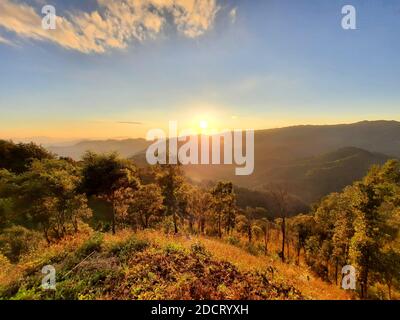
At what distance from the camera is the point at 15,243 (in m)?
23.6

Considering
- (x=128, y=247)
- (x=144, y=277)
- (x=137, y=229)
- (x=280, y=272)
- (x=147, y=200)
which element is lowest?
(x=147, y=200)

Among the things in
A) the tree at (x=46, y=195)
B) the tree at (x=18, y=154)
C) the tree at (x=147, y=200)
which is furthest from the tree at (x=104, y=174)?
the tree at (x=18, y=154)

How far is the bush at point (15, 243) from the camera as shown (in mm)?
22908

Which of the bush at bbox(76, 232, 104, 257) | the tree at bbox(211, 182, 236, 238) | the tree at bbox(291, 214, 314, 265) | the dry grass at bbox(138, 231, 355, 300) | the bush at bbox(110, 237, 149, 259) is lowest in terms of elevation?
the tree at bbox(291, 214, 314, 265)

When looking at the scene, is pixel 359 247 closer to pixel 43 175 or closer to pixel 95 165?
pixel 95 165

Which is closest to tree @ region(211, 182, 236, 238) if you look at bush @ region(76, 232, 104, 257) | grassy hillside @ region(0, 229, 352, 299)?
grassy hillside @ region(0, 229, 352, 299)

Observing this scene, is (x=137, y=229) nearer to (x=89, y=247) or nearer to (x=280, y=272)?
(x=89, y=247)

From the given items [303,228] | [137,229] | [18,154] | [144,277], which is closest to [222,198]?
[303,228]

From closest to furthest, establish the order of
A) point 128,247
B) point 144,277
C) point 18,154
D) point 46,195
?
point 144,277 < point 128,247 < point 46,195 < point 18,154

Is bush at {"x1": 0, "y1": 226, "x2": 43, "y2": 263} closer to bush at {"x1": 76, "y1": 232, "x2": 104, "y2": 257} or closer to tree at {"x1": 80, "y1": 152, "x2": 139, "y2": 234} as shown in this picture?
tree at {"x1": 80, "y1": 152, "x2": 139, "y2": 234}

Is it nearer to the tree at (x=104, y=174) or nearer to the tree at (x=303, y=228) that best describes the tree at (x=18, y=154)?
the tree at (x=104, y=174)

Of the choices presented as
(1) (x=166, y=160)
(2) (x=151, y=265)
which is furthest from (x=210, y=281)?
(1) (x=166, y=160)

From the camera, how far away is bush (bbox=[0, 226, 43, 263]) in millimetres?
22908
